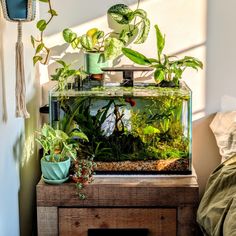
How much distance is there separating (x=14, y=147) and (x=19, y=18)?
25.0 inches

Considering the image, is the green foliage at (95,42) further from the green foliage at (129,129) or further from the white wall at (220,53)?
the white wall at (220,53)

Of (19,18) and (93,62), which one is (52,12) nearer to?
(93,62)

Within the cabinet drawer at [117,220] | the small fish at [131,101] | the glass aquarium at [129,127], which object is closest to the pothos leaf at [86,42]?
the glass aquarium at [129,127]

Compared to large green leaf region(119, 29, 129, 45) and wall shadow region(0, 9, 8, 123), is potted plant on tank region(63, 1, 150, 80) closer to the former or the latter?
large green leaf region(119, 29, 129, 45)

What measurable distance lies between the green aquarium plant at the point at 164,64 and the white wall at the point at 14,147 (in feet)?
1.92

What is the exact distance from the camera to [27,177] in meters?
2.74

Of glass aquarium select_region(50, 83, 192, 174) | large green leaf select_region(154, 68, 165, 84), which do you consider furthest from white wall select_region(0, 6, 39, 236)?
large green leaf select_region(154, 68, 165, 84)

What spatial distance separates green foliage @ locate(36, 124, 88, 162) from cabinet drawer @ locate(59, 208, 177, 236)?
0.26 meters

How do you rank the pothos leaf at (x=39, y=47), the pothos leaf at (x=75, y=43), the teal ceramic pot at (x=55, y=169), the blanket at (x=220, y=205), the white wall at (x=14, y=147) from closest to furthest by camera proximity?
the blanket at (x=220, y=205) < the white wall at (x=14, y=147) < the teal ceramic pot at (x=55, y=169) < the pothos leaf at (x=39, y=47) < the pothos leaf at (x=75, y=43)

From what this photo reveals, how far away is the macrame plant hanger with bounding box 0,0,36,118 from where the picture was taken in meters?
2.15

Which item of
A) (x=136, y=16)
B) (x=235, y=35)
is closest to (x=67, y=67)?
(x=136, y=16)

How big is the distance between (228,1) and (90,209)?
56.1 inches

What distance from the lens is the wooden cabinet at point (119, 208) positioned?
2477mm

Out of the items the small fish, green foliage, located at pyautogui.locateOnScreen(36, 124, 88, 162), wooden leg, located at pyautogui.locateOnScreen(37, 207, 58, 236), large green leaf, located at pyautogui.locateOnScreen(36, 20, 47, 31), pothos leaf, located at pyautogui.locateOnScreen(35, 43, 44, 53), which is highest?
large green leaf, located at pyautogui.locateOnScreen(36, 20, 47, 31)
